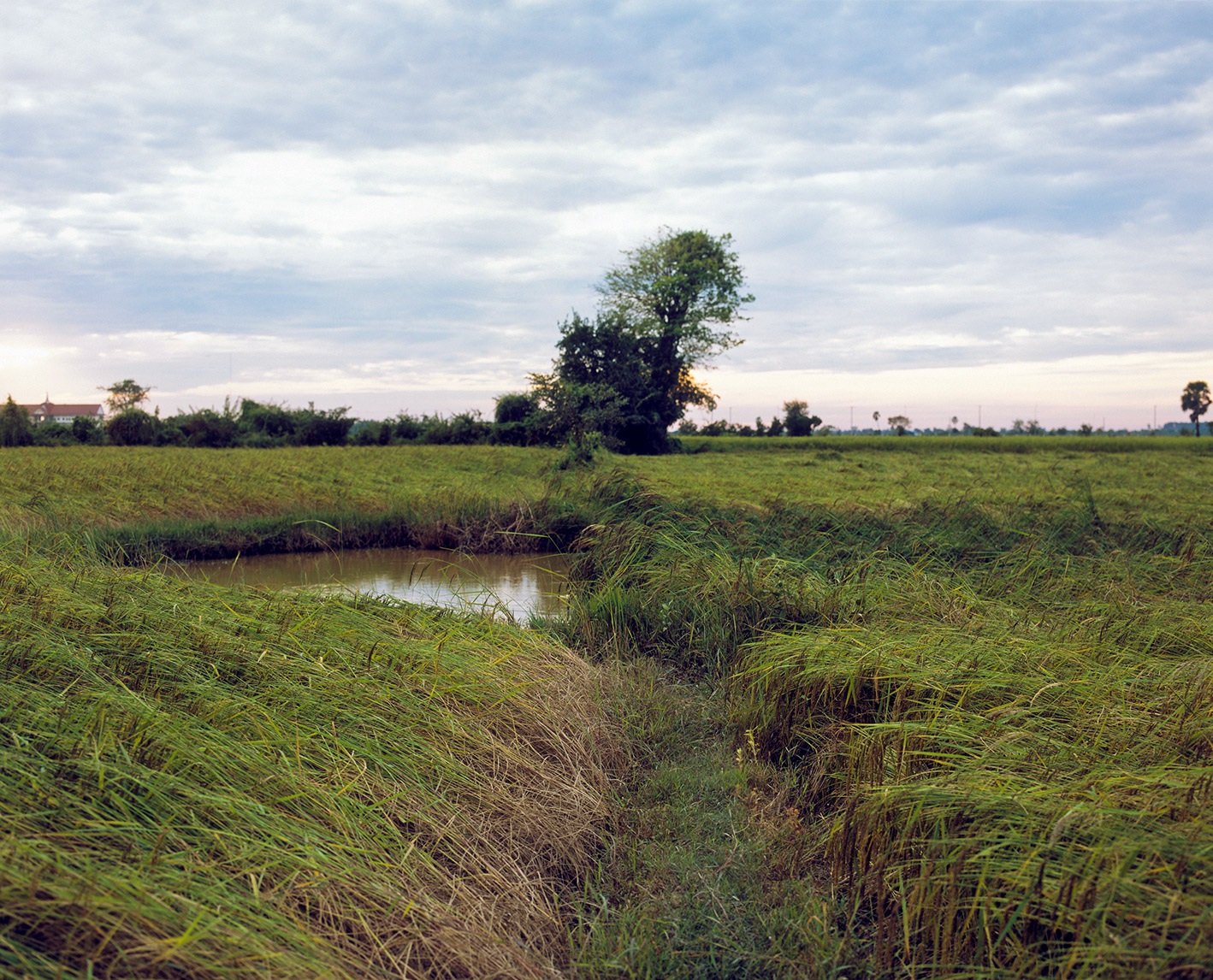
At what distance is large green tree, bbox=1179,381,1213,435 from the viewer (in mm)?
61719

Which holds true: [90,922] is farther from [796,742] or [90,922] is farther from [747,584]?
[747,584]

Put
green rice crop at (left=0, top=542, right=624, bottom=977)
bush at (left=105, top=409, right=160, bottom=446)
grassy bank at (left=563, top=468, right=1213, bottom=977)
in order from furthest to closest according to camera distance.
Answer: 1. bush at (left=105, top=409, right=160, bottom=446)
2. grassy bank at (left=563, top=468, right=1213, bottom=977)
3. green rice crop at (left=0, top=542, right=624, bottom=977)

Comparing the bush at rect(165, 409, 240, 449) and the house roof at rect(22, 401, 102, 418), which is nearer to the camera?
the bush at rect(165, 409, 240, 449)

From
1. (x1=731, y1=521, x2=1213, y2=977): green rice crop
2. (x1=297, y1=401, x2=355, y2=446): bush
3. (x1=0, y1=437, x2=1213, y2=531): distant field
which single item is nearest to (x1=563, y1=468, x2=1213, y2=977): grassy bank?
(x1=731, y1=521, x2=1213, y2=977): green rice crop

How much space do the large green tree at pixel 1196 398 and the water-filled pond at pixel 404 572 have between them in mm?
71755

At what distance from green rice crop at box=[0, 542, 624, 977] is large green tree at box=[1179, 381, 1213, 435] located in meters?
75.7

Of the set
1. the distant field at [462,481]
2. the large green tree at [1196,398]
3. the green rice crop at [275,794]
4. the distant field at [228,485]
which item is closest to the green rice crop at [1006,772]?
the green rice crop at [275,794]

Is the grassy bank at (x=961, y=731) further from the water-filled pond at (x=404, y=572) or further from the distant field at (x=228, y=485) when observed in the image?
the distant field at (x=228, y=485)

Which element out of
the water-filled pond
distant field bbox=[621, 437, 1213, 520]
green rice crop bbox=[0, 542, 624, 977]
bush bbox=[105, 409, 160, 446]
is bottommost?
the water-filled pond

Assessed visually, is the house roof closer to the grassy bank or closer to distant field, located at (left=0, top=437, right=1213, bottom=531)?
distant field, located at (left=0, top=437, right=1213, bottom=531)

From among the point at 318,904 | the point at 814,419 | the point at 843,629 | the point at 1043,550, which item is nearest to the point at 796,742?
the point at 843,629

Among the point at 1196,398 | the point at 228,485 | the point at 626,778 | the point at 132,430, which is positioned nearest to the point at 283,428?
the point at 132,430

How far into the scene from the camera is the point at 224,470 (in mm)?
13359

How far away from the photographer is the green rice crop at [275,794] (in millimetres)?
1579
